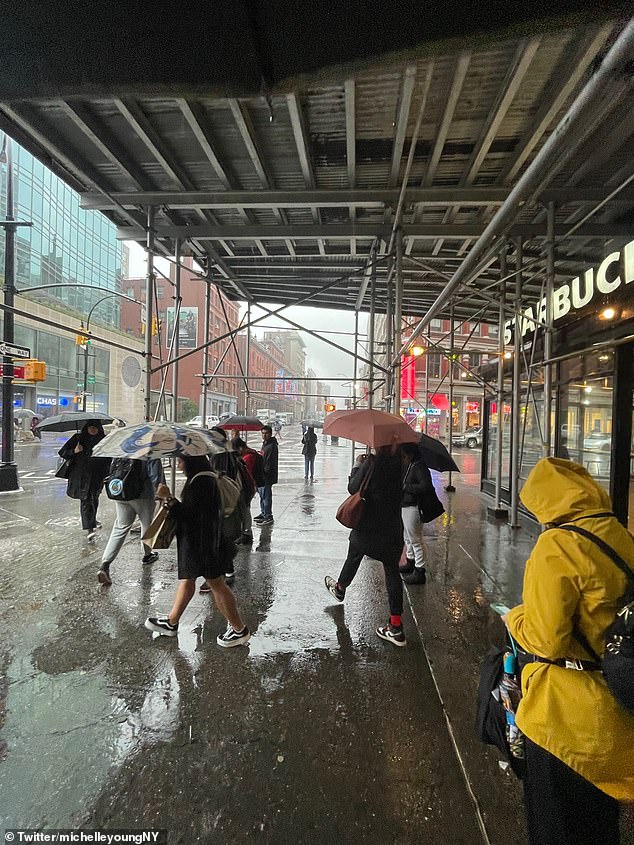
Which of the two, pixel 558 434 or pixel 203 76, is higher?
pixel 203 76

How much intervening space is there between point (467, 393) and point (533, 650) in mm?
38955

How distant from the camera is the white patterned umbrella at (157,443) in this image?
3.23 m

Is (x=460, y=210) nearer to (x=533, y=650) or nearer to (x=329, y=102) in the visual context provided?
(x=329, y=102)

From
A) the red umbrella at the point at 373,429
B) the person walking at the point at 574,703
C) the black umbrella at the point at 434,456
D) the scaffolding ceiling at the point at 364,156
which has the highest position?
the scaffolding ceiling at the point at 364,156

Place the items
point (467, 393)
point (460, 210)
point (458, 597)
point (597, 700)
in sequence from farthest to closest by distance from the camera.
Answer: point (467, 393)
point (460, 210)
point (458, 597)
point (597, 700)

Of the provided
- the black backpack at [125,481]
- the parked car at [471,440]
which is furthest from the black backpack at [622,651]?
the parked car at [471,440]

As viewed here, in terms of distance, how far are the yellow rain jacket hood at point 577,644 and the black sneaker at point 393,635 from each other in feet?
7.07

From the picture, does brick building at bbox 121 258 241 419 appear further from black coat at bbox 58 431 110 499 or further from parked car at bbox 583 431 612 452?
parked car at bbox 583 431 612 452

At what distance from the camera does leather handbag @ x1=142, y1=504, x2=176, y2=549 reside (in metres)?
3.41

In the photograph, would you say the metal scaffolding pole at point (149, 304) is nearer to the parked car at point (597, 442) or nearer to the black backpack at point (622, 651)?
the black backpack at point (622, 651)

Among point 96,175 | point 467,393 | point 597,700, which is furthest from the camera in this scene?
point 467,393

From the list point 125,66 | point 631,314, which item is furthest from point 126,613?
point 631,314

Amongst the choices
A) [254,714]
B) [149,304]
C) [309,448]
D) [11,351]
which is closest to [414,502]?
[254,714]

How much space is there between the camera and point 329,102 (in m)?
3.99
